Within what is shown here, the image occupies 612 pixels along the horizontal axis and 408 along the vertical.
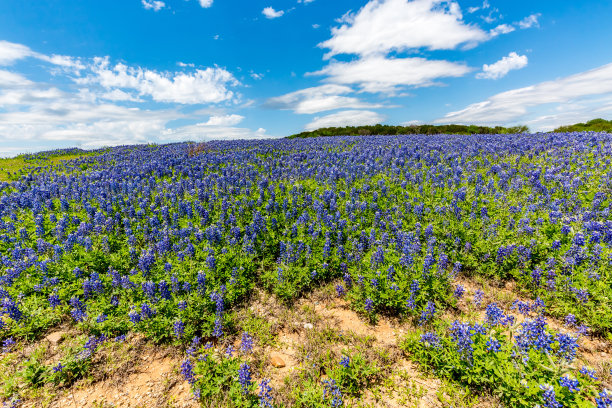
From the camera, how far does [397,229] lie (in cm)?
674

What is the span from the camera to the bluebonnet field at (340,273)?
338cm

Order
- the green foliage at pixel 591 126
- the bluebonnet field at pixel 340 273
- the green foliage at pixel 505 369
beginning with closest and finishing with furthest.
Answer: the green foliage at pixel 505 369, the bluebonnet field at pixel 340 273, the green foliage at pixel 591 126

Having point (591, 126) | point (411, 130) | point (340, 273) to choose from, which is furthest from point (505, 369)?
point (411, 130)

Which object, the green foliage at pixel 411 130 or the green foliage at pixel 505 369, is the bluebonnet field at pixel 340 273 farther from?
the green foliage at pixel 411 130

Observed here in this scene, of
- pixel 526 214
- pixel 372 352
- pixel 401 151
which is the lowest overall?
pixel 372 352

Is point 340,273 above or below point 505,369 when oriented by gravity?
below

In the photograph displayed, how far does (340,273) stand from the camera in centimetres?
584

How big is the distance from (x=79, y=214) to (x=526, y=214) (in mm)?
12351

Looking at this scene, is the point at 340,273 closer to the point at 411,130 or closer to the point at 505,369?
the point at 505,369

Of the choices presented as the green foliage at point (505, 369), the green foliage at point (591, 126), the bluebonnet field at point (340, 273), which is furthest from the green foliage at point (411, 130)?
the green foliage at point (505, 369)

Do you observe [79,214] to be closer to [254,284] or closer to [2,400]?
[2,400]

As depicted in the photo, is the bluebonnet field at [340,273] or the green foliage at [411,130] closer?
the bluebonnet field at [340,273]

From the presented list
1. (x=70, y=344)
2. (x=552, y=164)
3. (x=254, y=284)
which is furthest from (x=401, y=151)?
(x=70, y=344)

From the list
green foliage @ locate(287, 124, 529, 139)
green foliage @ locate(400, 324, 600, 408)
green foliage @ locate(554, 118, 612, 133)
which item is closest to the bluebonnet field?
green foliage @ locate(400, 324, 600, 408)
